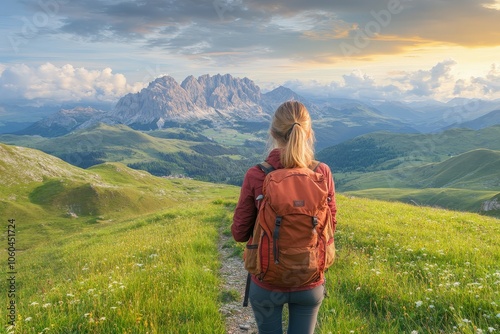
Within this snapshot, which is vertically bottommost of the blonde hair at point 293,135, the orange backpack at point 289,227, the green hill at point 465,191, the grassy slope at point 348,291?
the green hill at point 465,191

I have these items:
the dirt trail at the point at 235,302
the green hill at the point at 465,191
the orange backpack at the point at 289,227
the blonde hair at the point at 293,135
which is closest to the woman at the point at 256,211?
the blonde hair at the point at 293,135

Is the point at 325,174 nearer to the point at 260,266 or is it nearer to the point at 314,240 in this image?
the point at 314,240

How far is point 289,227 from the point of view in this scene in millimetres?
4559

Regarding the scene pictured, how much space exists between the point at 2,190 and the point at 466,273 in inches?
4824

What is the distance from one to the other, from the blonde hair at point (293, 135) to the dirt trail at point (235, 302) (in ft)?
16.4

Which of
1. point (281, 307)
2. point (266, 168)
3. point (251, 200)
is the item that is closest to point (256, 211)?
point (251, 200)

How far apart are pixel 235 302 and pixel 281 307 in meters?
4.86

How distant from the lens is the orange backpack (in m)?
4.53

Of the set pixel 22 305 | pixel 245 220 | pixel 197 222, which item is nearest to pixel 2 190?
pixel 197 222

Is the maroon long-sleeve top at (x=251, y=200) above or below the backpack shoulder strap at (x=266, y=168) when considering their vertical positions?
below

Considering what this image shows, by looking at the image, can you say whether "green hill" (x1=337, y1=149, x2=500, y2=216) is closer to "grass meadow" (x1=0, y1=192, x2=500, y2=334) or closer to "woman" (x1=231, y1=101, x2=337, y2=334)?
"grass meadow" (x1=0, y1=192, x2=500, y2=334)

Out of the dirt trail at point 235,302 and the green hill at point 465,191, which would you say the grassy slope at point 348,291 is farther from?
the green hill at point 465,191

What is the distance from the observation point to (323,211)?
15.8ft

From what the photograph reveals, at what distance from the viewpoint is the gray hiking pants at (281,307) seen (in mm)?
4863
